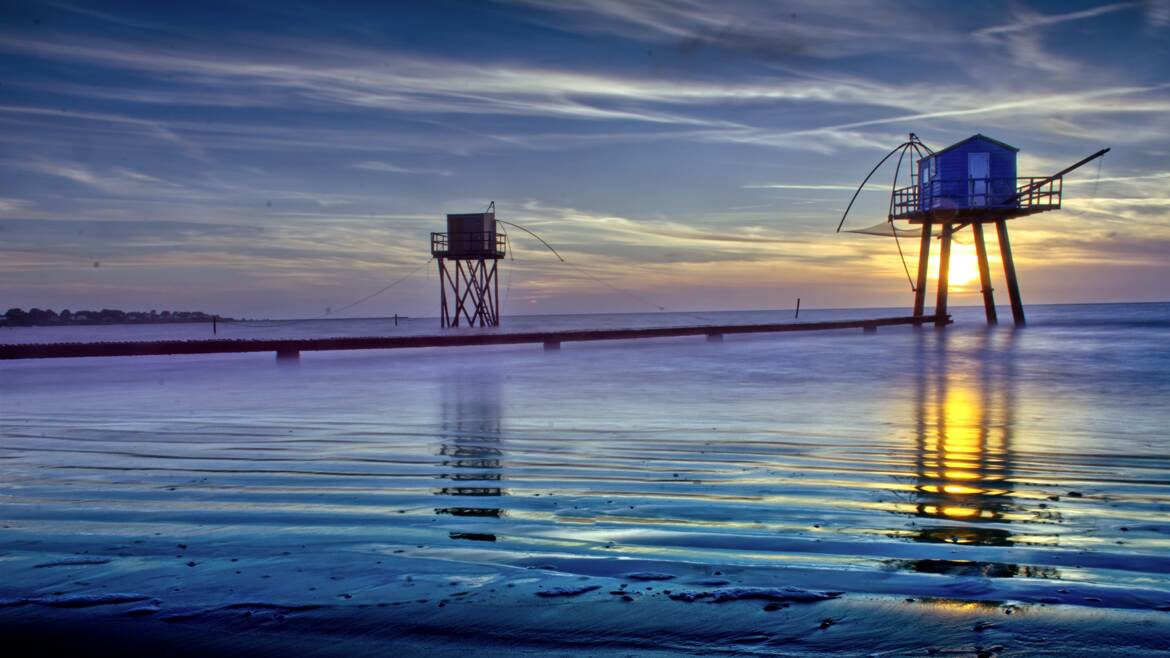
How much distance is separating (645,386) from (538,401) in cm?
361

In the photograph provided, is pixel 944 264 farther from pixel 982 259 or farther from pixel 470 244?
pixel 470 244

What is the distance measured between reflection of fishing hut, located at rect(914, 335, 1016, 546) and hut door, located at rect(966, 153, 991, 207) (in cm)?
2616

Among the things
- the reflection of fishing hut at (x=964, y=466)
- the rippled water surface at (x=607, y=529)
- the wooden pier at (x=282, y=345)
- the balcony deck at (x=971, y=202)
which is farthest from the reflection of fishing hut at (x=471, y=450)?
the balcony deck at (x=971, y=202)

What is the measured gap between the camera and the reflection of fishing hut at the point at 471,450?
4520mm

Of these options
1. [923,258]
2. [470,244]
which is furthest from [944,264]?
[470,244]

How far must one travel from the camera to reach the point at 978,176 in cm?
3672

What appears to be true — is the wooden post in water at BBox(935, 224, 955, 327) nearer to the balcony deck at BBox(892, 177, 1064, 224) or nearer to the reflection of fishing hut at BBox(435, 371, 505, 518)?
the balcony deck at BBox(892, 177, 1064, 224)

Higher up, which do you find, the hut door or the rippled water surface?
the hut door

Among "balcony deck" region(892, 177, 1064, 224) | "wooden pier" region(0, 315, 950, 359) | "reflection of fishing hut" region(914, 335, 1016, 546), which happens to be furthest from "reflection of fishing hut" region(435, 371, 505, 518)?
"balcony deck" region(892, 177, 1064, 224)

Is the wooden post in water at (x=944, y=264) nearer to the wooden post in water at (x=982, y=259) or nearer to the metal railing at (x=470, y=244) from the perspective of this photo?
the wooden post in water at (x=982, y=259)

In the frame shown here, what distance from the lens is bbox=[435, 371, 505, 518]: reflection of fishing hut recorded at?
452 centimetres

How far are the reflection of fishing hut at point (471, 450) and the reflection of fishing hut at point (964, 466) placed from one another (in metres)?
2.32

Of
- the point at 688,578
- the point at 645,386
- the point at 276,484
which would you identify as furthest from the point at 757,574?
the point at 645,386

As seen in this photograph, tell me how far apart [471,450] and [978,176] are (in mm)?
37001
